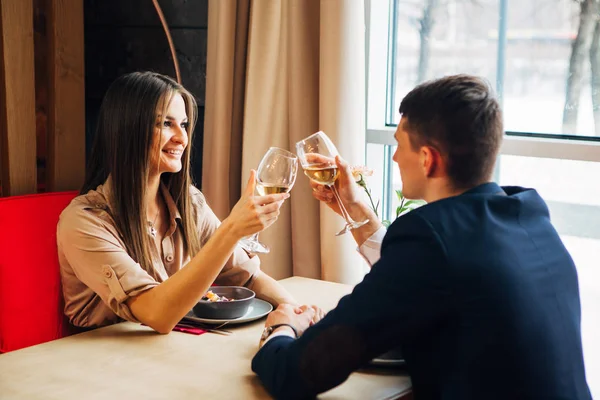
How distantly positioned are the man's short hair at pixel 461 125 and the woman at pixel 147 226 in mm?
470

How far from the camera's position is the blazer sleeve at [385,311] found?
3.80 ft

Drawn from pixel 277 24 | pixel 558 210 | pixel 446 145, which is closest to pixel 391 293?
pixel 446 145

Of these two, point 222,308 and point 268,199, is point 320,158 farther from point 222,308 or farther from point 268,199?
point 222,308

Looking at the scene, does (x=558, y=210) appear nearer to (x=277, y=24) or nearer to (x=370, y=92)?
(x=370, y=92)

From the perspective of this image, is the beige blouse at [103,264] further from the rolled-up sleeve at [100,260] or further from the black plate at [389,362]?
the black plate at [389,362]

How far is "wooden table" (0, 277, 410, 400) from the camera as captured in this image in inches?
52.0

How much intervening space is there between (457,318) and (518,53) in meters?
1.47

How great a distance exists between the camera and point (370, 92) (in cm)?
274

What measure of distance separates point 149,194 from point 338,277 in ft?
2.48

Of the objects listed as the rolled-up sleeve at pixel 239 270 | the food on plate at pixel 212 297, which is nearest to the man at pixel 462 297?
the food on plate at pixel 212 297

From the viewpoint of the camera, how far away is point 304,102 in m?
2.56

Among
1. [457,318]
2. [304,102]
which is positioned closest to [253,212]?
[457,318]

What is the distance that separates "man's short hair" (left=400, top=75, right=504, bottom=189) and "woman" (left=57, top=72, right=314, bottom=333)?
47 centimetres

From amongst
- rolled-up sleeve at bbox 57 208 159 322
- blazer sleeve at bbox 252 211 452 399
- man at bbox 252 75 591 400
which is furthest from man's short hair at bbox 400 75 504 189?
rolled-up sleeve at bbox 57 208 159 322
